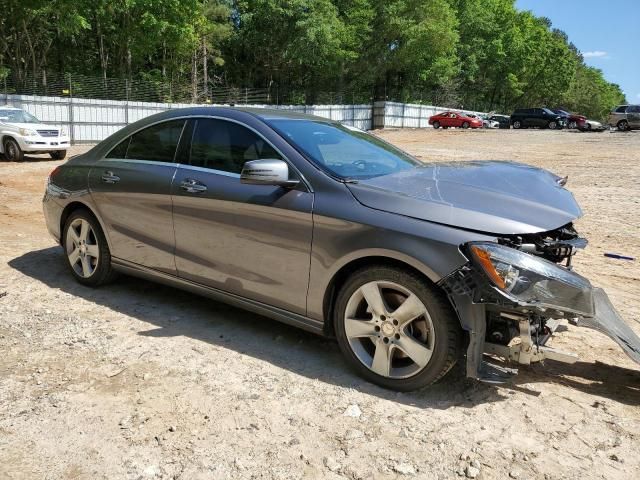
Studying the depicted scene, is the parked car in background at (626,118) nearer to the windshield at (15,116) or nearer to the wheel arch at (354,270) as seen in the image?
the windshield at (15,116)

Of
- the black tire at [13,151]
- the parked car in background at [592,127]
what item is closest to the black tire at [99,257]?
the black tire at [13,151]

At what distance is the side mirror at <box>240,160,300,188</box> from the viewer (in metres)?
3.54

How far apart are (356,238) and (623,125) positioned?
3988 centimetres

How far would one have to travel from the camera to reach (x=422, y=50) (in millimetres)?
43906

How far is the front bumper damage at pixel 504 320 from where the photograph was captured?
2941 millimetres

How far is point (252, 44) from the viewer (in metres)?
44.4

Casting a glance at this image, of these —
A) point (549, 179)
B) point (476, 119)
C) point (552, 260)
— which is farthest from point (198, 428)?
point (476, 119)

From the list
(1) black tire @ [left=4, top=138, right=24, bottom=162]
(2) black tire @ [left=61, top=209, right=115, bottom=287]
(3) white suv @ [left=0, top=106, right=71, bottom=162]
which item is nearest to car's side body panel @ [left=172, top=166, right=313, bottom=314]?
(2) black tire @ [left=61, top=209, right=115, bottom=287]

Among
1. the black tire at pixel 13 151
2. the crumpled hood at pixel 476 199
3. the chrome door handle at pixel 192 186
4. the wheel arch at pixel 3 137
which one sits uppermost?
the crumpled hood at pixel 476 199

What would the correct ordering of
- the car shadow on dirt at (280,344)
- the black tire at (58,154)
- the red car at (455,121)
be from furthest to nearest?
the red car at (455,121) → the black tire at (58,154) → the car shadow on dirt at (280,344)

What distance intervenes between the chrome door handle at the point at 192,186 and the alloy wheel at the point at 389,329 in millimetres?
1430

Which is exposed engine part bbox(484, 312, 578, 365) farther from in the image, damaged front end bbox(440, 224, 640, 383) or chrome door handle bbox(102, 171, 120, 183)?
chrome door handle bbox(102, 171, 120, 183)

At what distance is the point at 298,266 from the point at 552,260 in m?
1.47

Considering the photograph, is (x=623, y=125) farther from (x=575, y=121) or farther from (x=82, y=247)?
(x=82, y=247)
